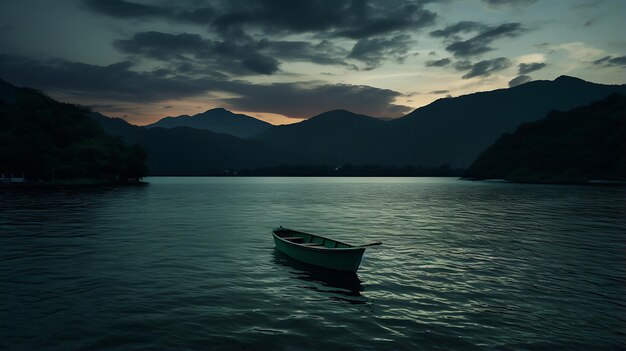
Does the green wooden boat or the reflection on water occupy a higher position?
the green wooden boat

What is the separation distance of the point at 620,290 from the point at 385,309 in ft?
46.9

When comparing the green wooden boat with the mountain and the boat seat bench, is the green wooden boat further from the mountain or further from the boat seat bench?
the mountain

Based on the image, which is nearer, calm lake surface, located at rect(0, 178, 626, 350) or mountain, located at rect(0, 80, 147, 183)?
calm lake surface, located at rect(0, 178, 626, 350)

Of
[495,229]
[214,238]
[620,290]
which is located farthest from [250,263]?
[495,229]

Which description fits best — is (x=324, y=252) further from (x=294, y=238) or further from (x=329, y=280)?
(x=294, y=238)

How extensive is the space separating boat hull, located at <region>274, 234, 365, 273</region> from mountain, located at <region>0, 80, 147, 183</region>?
5712 inches

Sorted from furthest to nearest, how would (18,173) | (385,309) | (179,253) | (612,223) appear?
(18,173)
(612,223)
(179,253)
(385,309)

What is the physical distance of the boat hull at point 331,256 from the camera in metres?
22.5

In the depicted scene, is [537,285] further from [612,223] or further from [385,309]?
[612,223]

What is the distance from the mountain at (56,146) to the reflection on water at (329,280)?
5710 inches

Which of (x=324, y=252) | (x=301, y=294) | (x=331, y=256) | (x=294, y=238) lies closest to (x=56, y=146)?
(x=294, y=238)

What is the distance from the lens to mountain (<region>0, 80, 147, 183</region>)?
13362cm

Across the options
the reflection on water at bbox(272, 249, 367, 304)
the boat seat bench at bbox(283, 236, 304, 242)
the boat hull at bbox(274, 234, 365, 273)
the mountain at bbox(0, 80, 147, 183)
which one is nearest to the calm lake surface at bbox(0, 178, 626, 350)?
the reflection on water at bbox(272, 249, 367, 304)

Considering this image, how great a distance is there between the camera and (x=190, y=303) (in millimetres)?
18156
